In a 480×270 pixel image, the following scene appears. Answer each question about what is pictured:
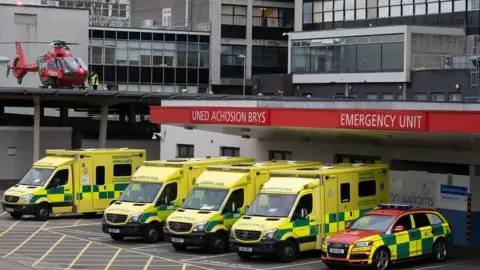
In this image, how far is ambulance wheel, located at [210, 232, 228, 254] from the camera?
27.9 m

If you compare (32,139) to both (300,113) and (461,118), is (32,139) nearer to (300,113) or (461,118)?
(300,113)

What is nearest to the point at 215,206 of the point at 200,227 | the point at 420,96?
the point at 200,227

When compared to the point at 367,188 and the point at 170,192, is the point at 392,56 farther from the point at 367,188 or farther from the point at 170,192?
the point at 367,188

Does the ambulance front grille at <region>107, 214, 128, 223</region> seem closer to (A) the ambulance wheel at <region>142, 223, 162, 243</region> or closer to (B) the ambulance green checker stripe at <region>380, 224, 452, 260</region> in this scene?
(A) the ambulance wheel at <region>142, 223, 162, 243</region>

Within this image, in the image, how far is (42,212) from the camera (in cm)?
3650

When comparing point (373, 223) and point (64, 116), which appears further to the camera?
point (64, 116)

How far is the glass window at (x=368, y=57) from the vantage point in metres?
63.2

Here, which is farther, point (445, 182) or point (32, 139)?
point (32, 139)

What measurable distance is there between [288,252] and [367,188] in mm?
3640

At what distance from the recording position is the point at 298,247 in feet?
86.6

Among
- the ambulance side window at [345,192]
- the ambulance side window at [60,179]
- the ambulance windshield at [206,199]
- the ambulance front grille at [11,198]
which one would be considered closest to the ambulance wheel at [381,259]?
the ambulance side window at [345,192]

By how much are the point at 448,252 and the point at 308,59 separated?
41447 millimetres

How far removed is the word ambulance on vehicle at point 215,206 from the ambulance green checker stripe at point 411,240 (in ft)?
17.4

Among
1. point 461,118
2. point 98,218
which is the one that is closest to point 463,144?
point 461,118
